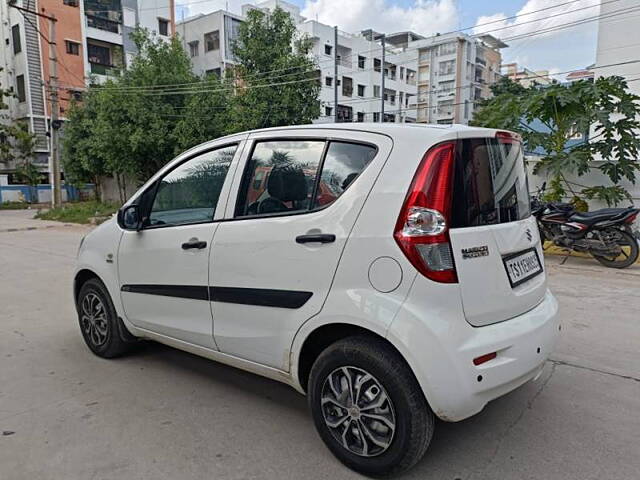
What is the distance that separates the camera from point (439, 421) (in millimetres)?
2877

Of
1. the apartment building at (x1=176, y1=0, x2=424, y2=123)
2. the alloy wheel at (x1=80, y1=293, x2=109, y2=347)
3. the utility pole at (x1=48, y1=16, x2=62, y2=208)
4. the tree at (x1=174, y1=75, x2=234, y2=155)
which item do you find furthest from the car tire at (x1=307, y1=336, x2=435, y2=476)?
the apartment building at (x1=176, y1=0, x2=424, y2=123)

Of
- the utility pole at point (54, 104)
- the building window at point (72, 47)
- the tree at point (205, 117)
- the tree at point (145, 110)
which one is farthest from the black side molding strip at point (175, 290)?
the building window at point (72, 47)

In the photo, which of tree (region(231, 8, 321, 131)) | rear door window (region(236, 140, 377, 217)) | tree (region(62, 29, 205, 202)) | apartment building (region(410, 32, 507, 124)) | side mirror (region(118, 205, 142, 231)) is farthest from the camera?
apartment building (region(410, 32, 507, 124))

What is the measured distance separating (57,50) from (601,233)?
3421 cm

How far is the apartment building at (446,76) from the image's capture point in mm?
55469

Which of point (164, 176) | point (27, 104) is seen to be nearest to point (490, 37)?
point (27, 104)

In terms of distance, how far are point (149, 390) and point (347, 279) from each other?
188 centimetres

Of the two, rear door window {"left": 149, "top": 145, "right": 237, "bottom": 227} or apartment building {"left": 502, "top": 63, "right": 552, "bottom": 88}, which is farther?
apartment building {"left": 502, "top": 63, "right": 552, "bottom": 88}

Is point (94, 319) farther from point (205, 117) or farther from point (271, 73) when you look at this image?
point (205, 117)

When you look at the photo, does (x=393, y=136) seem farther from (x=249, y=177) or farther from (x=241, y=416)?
(x=241, y=416)

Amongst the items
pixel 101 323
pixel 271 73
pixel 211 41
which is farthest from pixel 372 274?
pixel 211 41

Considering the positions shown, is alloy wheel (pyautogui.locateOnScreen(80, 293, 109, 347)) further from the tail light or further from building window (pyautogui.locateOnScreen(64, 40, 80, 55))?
building window (pyautogui.locateOnScreen(64, 40, 80, 55))

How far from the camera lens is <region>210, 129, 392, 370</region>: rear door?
7.81 ft

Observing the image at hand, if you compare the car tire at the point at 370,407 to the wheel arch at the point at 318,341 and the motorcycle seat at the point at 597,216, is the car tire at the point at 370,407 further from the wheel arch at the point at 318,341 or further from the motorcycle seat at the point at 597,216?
the motorcycle seat at the point at 597,216
